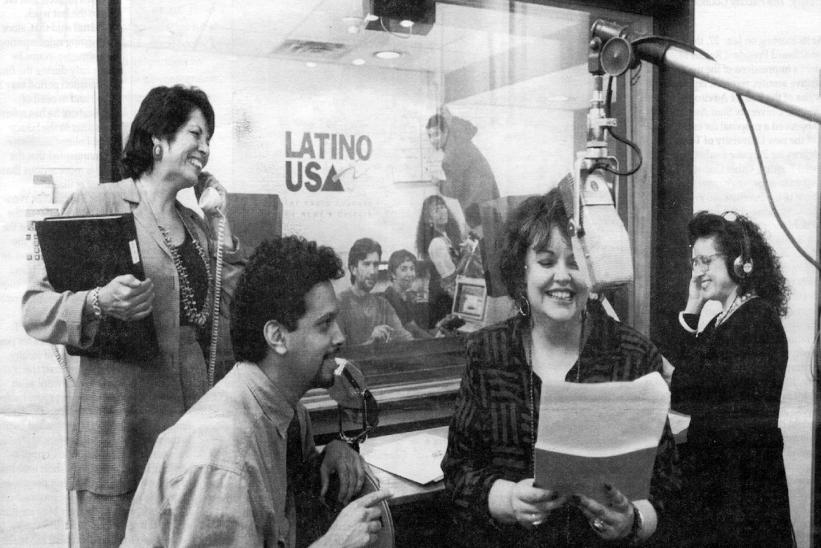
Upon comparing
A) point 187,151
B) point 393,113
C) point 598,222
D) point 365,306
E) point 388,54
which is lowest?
point 365,306

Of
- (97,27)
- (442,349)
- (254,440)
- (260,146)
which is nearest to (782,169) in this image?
(442,349)

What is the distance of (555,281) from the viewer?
1366mm

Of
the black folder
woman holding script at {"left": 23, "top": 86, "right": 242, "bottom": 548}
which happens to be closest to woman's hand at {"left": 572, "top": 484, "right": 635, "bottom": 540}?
woman holding script at {"left": 23, "top": 86, "right": 242, "bottom": 548}

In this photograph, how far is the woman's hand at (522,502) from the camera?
1207mm

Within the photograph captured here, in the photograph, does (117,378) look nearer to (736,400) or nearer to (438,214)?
(438,214)

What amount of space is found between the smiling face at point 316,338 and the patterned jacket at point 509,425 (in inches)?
13.0

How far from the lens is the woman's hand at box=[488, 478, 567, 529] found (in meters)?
1.21

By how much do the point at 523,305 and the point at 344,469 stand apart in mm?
487

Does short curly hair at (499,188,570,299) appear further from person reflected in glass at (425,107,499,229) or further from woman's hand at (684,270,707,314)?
woman's hand at (684,270,707,314)

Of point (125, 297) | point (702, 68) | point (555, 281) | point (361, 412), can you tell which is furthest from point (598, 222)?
point (361, 412)

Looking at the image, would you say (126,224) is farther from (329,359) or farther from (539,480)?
(539,480)

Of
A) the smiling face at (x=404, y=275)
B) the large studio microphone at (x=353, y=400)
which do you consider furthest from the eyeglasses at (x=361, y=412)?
the smiling face at (x=404, y=275)

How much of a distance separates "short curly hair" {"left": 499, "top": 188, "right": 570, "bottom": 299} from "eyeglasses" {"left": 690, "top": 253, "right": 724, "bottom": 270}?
75 cm

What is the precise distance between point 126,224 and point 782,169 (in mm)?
1688
